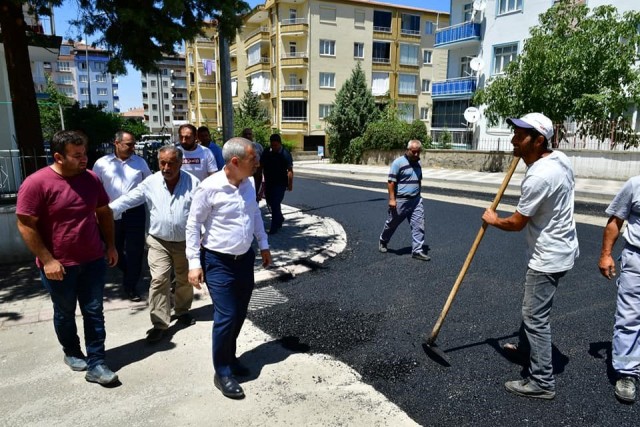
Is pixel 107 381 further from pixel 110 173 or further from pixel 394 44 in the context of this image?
pixel 394 44

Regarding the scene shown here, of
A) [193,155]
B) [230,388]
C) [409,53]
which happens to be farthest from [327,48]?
[230,388]

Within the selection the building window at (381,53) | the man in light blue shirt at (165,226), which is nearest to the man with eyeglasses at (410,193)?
the man in light blue shirt at (165,226)

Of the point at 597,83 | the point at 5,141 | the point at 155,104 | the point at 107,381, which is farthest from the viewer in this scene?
the point at 155,104

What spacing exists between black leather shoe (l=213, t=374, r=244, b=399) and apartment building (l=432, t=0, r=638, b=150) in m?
22.0

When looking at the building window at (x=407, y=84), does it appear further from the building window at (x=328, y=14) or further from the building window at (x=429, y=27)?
the building window at (x=328, y=14)

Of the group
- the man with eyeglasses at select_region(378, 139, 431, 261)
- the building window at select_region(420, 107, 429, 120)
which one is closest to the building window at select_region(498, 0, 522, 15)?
the building window at select_region(420, 107, 429, 120)

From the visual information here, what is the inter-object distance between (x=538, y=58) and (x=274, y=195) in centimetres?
1371

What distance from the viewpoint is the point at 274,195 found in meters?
8.20

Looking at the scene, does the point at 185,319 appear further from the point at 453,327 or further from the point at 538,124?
the point at 538,124

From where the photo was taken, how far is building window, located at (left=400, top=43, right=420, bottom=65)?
48.2 meters

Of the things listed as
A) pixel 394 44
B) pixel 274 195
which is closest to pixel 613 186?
pixel 274 195

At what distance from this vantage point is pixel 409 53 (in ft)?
159

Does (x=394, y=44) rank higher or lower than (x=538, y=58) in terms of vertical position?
higher

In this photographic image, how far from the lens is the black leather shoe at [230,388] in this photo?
332cm
